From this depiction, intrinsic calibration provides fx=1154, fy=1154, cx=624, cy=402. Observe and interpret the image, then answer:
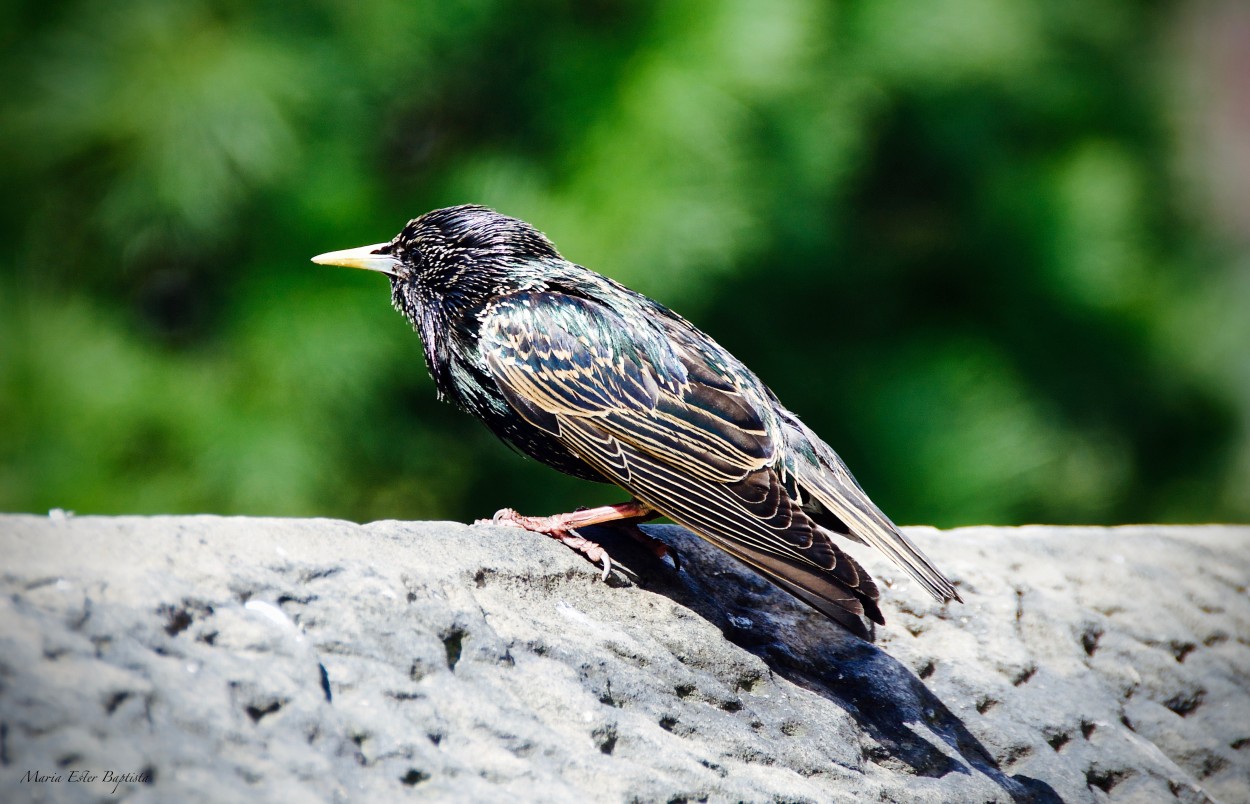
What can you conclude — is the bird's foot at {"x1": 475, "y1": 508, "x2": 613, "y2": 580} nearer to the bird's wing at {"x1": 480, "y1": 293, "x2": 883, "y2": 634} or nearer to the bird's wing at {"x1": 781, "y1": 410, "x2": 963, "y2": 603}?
the bird's wing at {"x1": 480, "y1": 293, "x2": 883, "y2": 634}

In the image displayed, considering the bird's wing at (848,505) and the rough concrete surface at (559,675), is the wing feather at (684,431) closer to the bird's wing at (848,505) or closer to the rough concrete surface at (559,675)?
the bird's wing at (848,505)

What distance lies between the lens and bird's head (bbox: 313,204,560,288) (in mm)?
3613

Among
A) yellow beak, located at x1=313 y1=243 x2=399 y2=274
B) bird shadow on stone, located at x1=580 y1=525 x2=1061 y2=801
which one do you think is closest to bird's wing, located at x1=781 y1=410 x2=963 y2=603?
bird shadow on stone, located at x1=580 y1=525 x2=1061 y2=801

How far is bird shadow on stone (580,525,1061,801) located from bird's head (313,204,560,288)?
3.16ft

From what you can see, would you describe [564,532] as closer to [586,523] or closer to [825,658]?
[586,523]

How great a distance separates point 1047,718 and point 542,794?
1.56 meters

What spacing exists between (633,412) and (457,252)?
0.94 meters

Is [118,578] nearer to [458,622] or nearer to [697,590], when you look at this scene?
[458,622]

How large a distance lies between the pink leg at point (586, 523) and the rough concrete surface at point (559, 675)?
0.16 feet

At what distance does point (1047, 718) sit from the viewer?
301cm

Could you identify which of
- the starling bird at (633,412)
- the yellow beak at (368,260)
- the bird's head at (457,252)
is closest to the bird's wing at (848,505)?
the starling bird at (633,412)

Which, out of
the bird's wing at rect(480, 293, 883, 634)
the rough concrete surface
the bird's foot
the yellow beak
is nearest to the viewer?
the rough concrete surface

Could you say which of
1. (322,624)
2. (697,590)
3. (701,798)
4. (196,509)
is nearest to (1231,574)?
(697,590)

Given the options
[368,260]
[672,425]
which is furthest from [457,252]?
[672,425]
